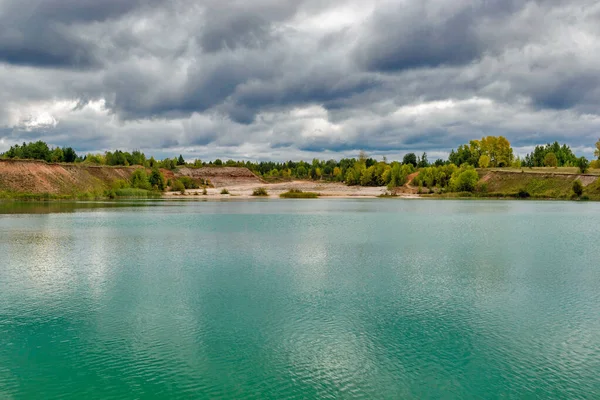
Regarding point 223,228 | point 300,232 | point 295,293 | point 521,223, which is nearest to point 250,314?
point 295,293

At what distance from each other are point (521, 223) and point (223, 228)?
38.6 metres

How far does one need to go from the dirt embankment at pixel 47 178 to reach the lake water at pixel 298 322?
9652 cm

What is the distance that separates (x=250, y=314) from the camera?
21125 mm

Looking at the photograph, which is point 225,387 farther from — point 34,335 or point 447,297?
point 447,297

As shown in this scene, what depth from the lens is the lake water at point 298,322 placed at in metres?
14.5

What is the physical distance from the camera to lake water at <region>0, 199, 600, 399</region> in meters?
14.5

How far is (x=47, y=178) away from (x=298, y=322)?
5147 inches

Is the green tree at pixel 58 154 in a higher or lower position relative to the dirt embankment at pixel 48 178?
higher

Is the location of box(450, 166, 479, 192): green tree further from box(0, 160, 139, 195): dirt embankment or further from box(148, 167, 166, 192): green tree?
box(0, 160, 139, 195): dirt embankment

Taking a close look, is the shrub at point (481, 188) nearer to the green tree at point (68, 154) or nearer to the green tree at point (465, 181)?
the green tree at point (465, 181)

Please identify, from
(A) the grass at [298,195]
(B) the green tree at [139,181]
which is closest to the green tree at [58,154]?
(B) the green tree at [139,181]

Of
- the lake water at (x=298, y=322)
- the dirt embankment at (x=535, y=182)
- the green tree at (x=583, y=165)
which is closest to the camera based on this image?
the lake water at (x=298, y=322)

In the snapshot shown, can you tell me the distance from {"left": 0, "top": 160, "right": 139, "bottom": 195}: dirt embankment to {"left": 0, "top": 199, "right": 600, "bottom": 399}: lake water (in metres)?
96.5

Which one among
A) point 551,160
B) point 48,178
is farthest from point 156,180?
point 551,160
